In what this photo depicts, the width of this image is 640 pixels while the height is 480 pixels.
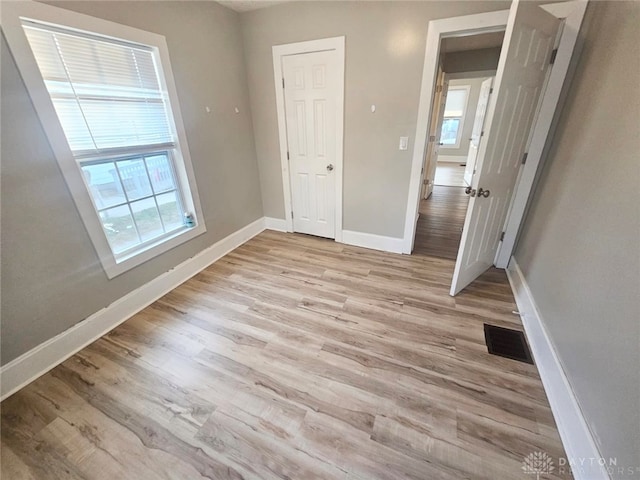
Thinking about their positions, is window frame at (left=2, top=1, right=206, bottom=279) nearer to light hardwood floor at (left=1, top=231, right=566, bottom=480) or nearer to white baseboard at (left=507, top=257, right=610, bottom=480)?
light hardwood floor at (left=1, top=231, right=566, bottom=480)

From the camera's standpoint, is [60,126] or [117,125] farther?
[117,125]

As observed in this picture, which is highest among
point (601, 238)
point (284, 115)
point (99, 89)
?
point (99, 89)

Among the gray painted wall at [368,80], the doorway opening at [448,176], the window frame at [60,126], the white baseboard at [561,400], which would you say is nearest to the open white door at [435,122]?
the doorway opening at [448,176]

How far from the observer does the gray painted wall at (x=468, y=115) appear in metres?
7.79

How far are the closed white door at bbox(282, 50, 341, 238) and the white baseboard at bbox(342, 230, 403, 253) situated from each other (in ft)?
0.86

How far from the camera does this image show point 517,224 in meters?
2.38

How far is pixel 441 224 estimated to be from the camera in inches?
148

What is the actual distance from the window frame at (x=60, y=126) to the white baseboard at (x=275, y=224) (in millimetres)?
1197

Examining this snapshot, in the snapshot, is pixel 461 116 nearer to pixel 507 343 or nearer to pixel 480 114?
pixel 480 114

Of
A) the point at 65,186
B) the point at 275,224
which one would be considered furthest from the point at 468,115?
the point at 65,186

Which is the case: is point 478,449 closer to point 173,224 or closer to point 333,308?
point 333,308

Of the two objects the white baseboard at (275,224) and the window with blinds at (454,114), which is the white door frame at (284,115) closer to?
the white baseboard at (275,224)

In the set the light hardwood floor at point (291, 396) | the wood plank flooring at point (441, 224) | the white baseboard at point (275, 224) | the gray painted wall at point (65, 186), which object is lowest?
the light hardwood floor at point (291, 396)

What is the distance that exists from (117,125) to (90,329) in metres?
1.53
